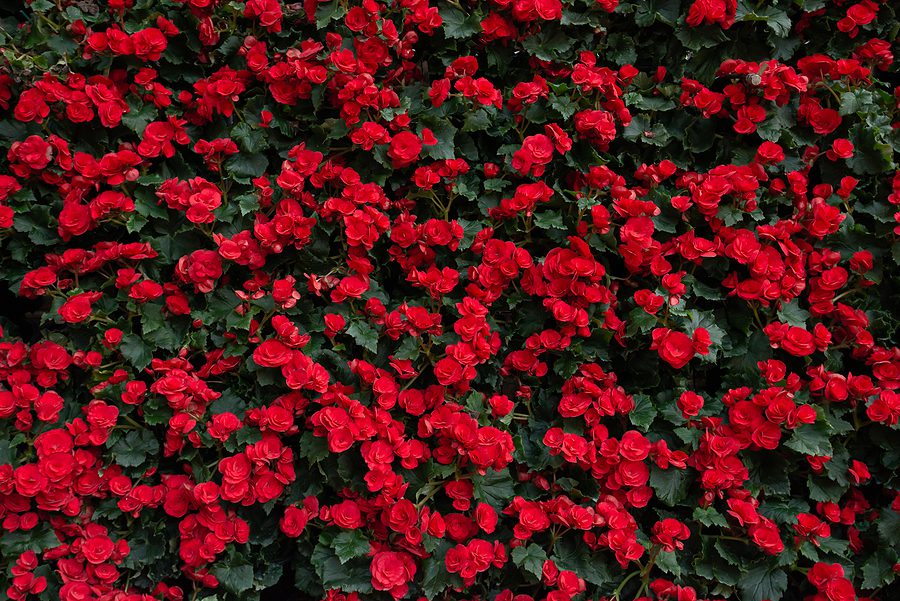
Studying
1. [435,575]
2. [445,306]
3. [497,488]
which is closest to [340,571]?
[435,575]

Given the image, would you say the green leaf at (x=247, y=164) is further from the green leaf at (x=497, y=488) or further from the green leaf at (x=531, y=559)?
the green leaf at (x=531, y=559)

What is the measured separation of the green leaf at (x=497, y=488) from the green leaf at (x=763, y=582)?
684 mm

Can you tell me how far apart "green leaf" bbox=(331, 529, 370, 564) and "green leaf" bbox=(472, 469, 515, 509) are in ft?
1.09

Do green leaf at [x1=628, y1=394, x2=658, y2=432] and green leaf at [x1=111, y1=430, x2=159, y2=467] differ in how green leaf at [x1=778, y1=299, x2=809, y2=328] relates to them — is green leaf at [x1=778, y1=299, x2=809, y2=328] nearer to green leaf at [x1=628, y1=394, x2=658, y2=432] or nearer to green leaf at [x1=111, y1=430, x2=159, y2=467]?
green leaf at [x1=628, y1=394, x2=658, y2=432]

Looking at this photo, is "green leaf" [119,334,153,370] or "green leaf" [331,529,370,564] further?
"green leaf" [119,334,153,370]

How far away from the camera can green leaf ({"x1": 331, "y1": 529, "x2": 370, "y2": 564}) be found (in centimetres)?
179

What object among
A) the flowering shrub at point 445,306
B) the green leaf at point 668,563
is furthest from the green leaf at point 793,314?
the green leaf at point 668,563

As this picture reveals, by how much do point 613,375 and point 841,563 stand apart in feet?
2.70

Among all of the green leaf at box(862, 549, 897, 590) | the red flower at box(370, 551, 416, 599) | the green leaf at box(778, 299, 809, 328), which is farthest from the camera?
the green leaf at box(778, 299, 809, 328)

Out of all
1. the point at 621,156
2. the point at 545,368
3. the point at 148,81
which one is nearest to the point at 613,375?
the point at 545,368

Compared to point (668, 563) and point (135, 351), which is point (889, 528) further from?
point (135, 351)

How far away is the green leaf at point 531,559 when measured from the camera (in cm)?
179

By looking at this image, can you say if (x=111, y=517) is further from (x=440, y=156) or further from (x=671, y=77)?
(x=671, y=77)

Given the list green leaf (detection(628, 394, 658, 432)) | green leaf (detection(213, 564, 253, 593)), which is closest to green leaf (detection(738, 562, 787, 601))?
green leaf (detection(628, 394, 658, 432))
